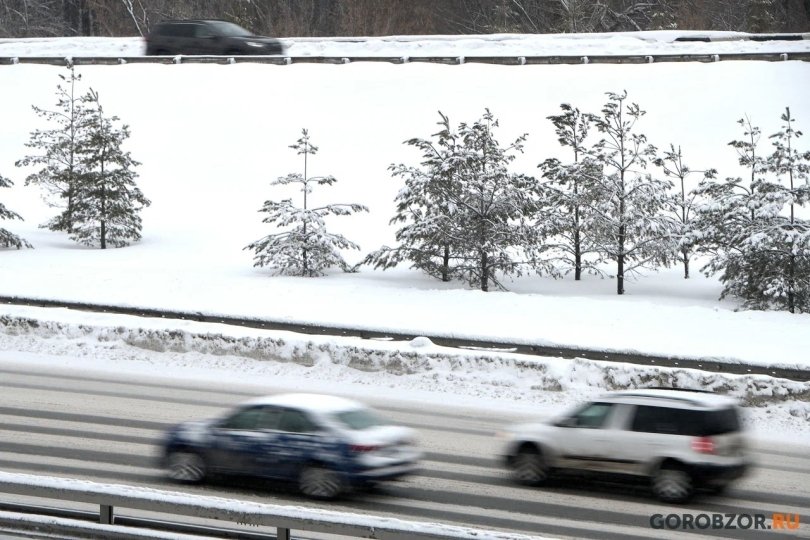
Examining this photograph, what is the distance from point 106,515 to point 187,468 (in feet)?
13.2

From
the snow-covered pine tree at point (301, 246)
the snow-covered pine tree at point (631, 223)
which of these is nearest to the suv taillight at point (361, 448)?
the snow-covered pine tree at point (631, 223)

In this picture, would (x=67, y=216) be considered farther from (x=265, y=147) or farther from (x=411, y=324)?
(x=411, y=324)

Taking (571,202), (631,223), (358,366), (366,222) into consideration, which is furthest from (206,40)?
(358,366)

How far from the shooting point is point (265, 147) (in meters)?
41.5

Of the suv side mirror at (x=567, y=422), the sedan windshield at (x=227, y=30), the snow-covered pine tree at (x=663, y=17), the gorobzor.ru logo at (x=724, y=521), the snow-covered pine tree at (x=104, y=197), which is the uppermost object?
the snow-covered pine tree at (x=663, y=17)

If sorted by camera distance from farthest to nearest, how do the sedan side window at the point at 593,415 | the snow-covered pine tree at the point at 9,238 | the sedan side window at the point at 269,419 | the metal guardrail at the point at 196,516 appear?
1. the snow-covered pine tree at the point at 9,238
2. the sedan side window at the point at 593,415
3. the sedan side window at the point at 269,419
4. the metal guardrail at the point at 196,516

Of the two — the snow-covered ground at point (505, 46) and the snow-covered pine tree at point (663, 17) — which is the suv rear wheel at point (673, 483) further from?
the snow-covered pine tree at point (663, 17)

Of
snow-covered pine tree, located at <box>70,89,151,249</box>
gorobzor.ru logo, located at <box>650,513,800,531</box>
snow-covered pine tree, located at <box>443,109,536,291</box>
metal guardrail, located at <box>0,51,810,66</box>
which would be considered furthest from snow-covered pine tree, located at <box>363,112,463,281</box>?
metal guardrail, located at <box>0,51,810,66</box>

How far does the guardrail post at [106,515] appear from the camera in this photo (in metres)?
8.68

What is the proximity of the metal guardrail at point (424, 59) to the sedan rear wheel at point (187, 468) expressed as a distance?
3488 centimetres

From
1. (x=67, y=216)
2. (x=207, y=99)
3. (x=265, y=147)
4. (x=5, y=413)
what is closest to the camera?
(x=5, y=413)

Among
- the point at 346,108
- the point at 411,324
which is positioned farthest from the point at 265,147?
the point at 411,324

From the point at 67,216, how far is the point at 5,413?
19.3 m

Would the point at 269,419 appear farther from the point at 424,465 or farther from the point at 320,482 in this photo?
the point at 424,465
